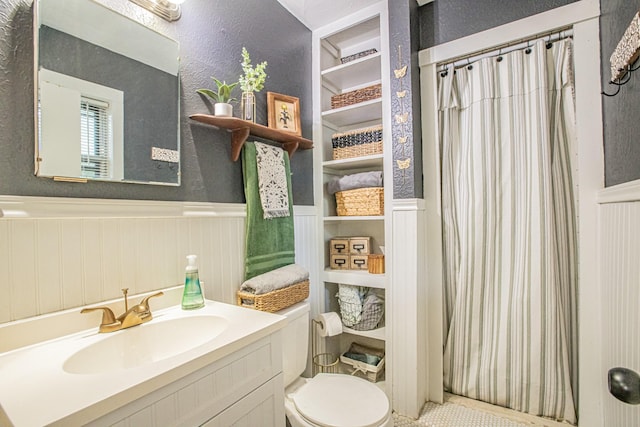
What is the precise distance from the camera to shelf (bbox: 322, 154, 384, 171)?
5.91 ft

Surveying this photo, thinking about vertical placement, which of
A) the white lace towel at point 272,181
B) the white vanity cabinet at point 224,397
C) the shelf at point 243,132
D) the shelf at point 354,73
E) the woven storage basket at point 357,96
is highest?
the shelf at point 354,73

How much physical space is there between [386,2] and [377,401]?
6.97 feet

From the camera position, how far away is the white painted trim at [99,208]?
0.77 meters

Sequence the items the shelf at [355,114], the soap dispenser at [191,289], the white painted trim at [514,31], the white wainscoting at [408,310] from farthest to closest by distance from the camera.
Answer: the shelf at [355,114], the white wainscoting at [408,310], the white painted trim at [514,31], the soap dispenser at [191,289]

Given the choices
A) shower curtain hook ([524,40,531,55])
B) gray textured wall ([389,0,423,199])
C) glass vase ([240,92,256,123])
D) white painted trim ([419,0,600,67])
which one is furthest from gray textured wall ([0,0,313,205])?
shower curtain hook ([524,40,531,55])

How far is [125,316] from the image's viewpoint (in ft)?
2.99

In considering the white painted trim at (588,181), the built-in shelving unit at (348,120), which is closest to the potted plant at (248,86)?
the built-in shelving unit at (348,120)

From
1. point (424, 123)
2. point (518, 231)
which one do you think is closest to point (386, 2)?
point (424, 123)

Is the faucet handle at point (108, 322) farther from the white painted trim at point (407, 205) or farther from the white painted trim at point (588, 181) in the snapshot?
the white painted trim at point (588, 181)

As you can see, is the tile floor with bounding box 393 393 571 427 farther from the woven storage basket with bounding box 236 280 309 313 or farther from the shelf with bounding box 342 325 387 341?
the woven storage basket with bounding box 236 280 309 313

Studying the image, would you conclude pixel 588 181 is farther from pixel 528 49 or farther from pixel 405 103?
pixel 405 103

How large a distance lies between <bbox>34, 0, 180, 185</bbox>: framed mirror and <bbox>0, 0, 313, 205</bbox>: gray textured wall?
3 centimetres

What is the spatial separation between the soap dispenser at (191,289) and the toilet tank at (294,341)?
0.40m

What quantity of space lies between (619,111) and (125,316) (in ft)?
6.33
